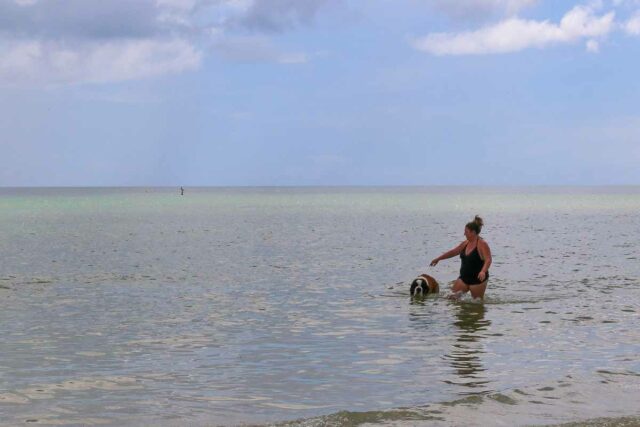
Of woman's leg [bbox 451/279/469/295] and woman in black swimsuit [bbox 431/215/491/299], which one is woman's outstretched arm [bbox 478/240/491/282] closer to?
woman in black swimsuit [bbox 431/215/491/299]

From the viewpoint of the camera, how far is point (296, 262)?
35.7m

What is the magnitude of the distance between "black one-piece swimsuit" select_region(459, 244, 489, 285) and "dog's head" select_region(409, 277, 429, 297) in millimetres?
1437

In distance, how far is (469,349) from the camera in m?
14.4

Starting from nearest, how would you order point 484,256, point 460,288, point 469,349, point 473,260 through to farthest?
point 469,349, point 484,256, point 473,260, point 460,288

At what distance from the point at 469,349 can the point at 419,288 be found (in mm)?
7456

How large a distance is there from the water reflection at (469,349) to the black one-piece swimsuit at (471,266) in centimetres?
64

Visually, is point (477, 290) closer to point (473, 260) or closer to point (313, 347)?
point (473, 260)

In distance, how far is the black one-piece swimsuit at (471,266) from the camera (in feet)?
65.9

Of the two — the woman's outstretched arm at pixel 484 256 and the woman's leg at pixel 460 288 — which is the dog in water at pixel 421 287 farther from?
the woman's outstretched arm at pixel 484 256

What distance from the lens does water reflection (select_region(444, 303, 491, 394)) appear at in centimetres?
1180

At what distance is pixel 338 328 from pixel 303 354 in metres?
2.99

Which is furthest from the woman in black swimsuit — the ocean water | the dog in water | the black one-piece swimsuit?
the dog in water

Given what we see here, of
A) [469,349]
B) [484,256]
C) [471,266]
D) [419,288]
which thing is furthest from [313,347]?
[419,288]

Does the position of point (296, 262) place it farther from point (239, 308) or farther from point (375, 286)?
point (239, 308)
